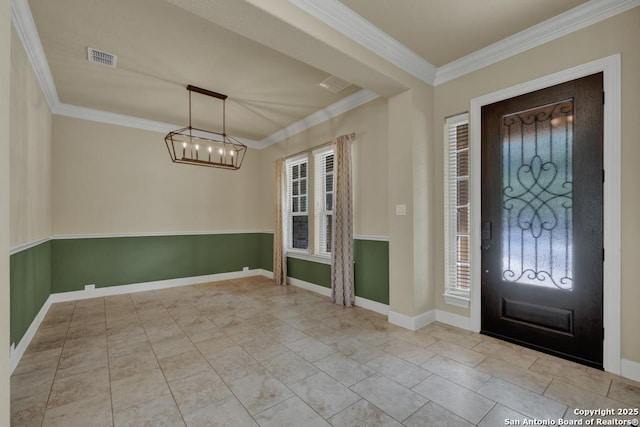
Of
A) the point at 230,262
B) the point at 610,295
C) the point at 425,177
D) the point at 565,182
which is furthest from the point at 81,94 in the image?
the point at 610,295

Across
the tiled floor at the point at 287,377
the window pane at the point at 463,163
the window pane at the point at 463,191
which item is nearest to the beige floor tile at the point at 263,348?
the tiled floor at the point at 287,377

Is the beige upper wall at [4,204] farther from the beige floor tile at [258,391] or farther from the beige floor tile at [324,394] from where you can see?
the beige floor tile at [324,394]

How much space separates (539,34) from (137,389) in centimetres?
447

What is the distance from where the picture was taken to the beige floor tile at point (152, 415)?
178 centimetres

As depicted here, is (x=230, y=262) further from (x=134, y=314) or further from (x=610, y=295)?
(x=610, y=295)

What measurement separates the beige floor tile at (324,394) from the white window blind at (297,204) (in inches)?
121

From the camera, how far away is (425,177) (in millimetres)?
3379

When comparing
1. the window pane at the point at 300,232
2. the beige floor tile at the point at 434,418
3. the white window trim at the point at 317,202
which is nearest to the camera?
the beige floor tile at the point at 434,418

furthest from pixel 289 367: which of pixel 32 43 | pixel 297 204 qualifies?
pixel 32 43

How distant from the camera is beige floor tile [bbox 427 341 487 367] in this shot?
2.52m

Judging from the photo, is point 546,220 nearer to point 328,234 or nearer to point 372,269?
point 372,269

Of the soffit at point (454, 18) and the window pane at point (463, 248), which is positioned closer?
the soffit at point (454, 18)

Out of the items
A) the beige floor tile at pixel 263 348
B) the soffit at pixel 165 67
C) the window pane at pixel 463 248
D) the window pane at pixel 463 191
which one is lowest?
the beige floor tile at pixel 263 348

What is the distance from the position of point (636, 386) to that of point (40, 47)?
593 cm
